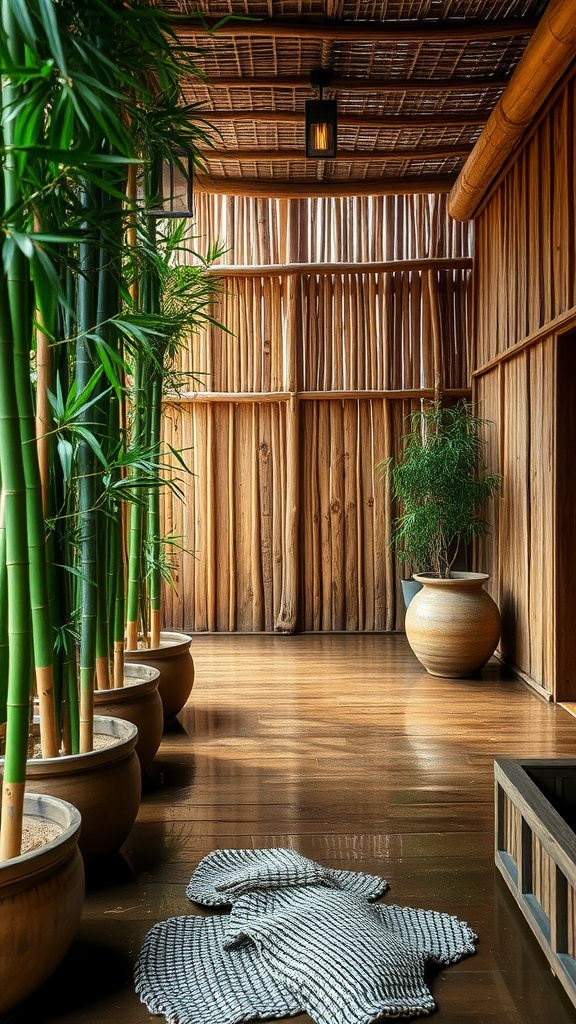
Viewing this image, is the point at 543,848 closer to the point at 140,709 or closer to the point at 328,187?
the point at 140,709

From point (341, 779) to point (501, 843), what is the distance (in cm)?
85

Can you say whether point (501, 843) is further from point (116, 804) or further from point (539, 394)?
point (539, 394)

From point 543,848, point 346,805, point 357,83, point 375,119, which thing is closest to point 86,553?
point 346,805

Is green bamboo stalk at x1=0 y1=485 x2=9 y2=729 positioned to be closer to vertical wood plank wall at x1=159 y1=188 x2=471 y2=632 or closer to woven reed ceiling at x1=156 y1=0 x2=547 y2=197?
woven reed ceiling at x1=156 y1=0 x2=547 y2=197

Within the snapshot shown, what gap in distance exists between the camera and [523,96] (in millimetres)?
4238

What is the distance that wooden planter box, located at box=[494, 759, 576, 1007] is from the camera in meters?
1.89

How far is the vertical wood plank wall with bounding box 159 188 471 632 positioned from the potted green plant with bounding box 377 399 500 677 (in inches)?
14.9

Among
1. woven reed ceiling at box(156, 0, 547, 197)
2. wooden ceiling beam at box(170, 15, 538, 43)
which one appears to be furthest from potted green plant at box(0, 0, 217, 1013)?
wooden ceiling beam at box(170, 15, 538, 43)

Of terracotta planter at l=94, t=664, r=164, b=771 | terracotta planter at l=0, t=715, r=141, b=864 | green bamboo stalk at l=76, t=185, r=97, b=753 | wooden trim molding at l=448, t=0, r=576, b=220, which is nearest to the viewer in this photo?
terracotta planter at l=0, t=715, r=141, b=864

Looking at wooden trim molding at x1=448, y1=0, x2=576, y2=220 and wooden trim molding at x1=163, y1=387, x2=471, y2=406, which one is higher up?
wooden trim molding at x1=448, y1=0, x2=576, y2=220

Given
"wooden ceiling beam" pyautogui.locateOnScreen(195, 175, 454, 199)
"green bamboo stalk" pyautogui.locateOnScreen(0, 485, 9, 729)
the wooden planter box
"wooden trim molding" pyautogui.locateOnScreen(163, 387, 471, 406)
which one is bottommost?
the wooden planter box

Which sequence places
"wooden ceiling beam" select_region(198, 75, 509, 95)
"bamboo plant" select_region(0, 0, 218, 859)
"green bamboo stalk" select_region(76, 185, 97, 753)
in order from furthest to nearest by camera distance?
"wooden ceiling beam" select_region(198, 75, 509, 95) → "green bamboo stalk" select_region(76, 185, 97, 753) → "bamboo plant" select_region(0, 0, 218, 859)

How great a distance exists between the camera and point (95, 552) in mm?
2451

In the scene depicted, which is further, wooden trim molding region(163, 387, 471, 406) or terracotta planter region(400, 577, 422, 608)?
wooden trim molding region(163, 387, 471, 406)
